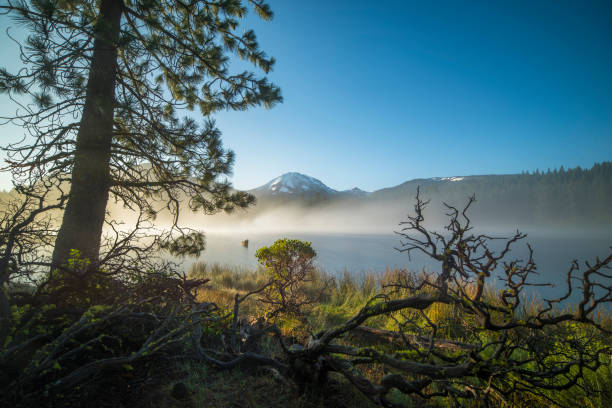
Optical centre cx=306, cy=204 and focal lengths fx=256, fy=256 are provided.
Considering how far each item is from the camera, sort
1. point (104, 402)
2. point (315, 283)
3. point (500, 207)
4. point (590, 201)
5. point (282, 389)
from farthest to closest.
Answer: point (500, 207)
point (590, 201)
point (315, 283)
point (282, 389)
point (104, 402)

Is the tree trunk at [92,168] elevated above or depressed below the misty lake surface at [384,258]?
above

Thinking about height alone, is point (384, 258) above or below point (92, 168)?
below

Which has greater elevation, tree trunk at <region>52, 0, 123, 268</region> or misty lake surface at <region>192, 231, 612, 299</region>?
tree trunk at <region>52, 0, 123, 268</region>

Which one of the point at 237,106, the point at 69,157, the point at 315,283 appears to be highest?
the point at 237,106

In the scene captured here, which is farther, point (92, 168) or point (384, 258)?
point (384, 258)

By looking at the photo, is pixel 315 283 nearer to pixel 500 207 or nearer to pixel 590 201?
pixel 500 207

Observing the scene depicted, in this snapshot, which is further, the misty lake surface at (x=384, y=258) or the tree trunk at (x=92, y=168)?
the misty lake surface at (x=384, y=258)

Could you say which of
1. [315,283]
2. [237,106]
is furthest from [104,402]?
[315,283]

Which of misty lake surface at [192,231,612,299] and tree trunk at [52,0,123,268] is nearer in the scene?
tree trunk at [52,0,123,268]

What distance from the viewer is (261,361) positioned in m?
2.14

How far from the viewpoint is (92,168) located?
3979mm

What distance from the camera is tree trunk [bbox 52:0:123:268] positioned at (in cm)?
382

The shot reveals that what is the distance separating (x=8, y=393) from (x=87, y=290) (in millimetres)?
1177

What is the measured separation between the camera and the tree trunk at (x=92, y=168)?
3.82 meters
